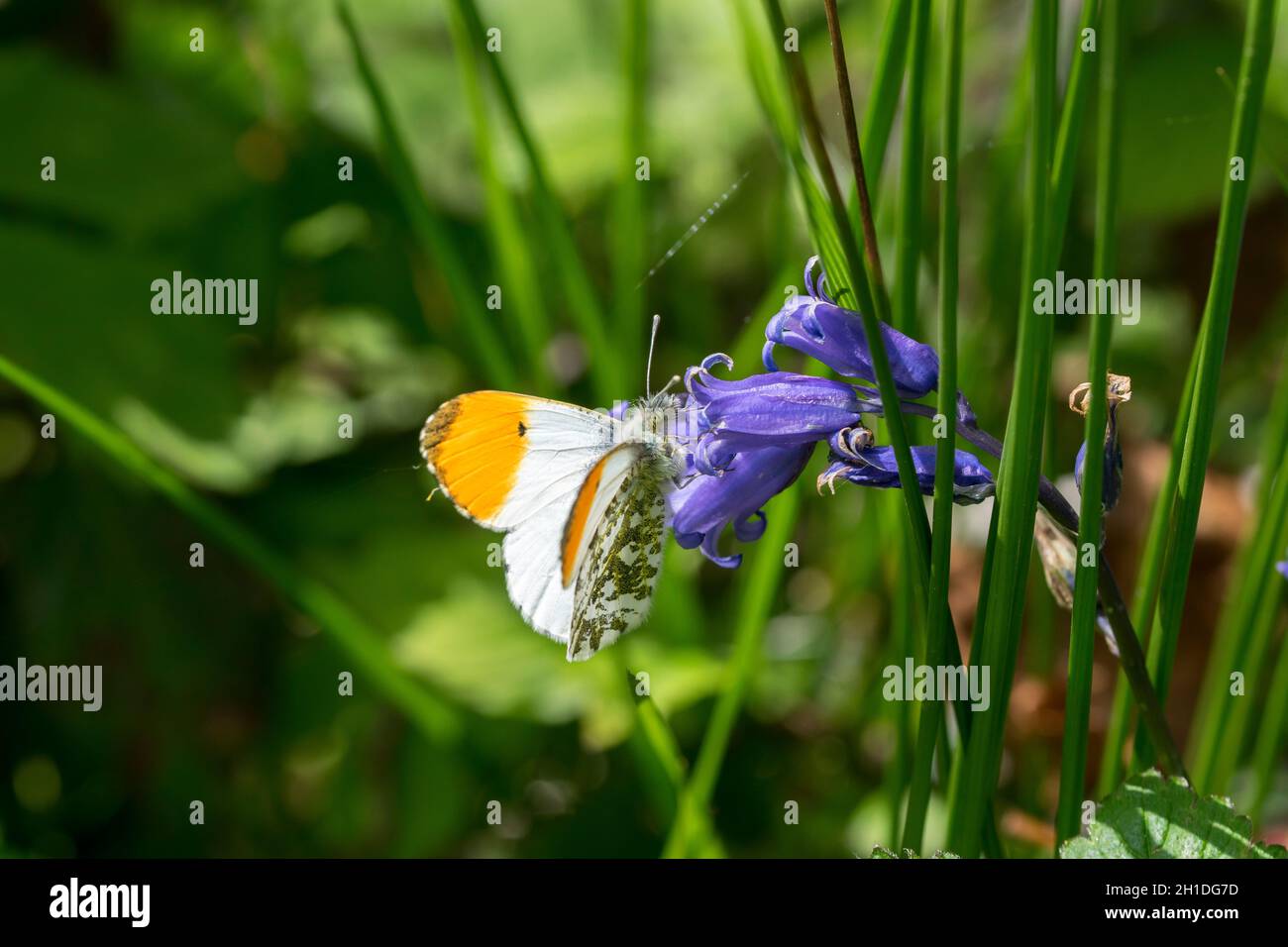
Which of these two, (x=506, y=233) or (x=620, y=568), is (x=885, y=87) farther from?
(x=506, y=233)

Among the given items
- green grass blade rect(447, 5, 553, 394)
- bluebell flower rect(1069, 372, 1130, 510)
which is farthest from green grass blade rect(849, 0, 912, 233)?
green grass blade rect(447, 5, 553, 394)

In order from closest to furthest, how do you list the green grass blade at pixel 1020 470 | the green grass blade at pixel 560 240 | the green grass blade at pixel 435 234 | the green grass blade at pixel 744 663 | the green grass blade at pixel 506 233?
the green grass blade at pixel 1020 470 < the green grass blade at pixel 744 663 < the green grass blade at pixel 560 240 < the green grass blade at pixel 435 234 < the green grass blade at pixel 506 233

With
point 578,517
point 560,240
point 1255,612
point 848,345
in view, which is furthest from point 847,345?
point 560,240

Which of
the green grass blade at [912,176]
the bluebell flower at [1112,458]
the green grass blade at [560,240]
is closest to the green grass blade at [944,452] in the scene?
the green grass blade at [912,176]

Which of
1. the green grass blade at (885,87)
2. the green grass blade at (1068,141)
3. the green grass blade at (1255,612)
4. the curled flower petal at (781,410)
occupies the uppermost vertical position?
the green grass blade at (885,87)

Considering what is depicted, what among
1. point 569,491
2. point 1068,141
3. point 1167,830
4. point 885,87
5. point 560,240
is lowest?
point 1167,830

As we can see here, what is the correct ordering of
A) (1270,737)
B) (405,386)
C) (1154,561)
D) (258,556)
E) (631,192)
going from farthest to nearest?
1. (405,386)
2. (631,192)
3. (258,556)
4. (1270,737)
5. (1154,561)

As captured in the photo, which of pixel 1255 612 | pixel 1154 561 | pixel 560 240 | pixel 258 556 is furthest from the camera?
pixel 560 240

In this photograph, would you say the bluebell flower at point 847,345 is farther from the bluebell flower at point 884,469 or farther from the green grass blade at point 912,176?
the green grass blade at point 912,176
